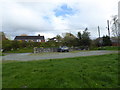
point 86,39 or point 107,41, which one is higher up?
point 86,39

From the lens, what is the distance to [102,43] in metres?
32.2

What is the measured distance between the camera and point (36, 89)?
2.67 m

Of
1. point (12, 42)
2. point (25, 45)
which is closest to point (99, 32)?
point (25, 45)

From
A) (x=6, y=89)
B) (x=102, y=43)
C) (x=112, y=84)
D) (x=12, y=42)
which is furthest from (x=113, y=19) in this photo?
(x=6, y=89)

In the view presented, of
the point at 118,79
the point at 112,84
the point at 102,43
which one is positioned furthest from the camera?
the point at 102,43

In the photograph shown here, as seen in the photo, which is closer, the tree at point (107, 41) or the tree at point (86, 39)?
the tree at point (86, 39)

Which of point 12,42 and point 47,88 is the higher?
point 12,42

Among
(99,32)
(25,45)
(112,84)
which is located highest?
(99,32)

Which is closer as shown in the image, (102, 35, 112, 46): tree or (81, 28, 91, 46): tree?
(81, 28, 91, 46): tree

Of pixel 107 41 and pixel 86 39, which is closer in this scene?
pixel 86 39

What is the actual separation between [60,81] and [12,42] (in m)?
25.2

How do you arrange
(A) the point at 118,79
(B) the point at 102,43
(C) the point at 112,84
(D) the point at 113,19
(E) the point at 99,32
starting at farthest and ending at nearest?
(E) the point at 99,32 → (B) the point at 102,43 → (D) the point at 113,19 → (A) the point at 118,79 → (C) the point at 112,84

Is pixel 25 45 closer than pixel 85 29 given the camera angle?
Yes

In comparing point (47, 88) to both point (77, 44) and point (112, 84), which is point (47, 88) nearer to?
point (112, 84)
